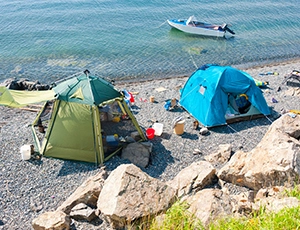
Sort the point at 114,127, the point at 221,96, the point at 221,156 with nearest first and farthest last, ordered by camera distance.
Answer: the point at 221,156 → the point at 114,127 → the point at 221,96

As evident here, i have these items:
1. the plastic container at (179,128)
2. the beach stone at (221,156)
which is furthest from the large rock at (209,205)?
the plastic container at (179,128)

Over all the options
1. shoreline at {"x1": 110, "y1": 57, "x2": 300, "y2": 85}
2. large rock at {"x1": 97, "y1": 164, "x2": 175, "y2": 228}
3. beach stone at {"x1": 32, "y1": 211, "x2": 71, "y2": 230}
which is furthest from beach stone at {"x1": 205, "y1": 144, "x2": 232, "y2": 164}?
shoreline at {"x1": 110, "y1": 57, "x2": 300, "y2": 85}

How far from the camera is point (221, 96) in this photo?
14109mm

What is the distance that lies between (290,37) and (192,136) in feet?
81.3

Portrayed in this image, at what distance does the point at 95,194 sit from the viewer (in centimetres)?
851

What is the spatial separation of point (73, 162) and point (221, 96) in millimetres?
6922

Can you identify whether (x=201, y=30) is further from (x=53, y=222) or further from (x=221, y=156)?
(x=53, y=222)

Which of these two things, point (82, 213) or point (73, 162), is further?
point (73, 162)

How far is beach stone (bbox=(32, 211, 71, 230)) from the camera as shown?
7.35 meters

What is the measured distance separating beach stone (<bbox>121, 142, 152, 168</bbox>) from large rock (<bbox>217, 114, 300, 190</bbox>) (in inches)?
120

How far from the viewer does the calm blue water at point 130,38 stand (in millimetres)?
24875

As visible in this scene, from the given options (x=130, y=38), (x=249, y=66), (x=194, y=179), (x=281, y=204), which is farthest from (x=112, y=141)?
(x=130, y=38)

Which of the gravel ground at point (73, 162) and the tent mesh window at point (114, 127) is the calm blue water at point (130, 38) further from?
the tent mesh window at point (114, 127)

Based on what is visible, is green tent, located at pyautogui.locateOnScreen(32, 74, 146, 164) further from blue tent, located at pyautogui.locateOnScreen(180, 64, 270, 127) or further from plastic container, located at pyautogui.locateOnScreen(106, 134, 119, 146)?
blue tent, located at pyautogui.locateOnScreen(180, 64, 270, 127)
